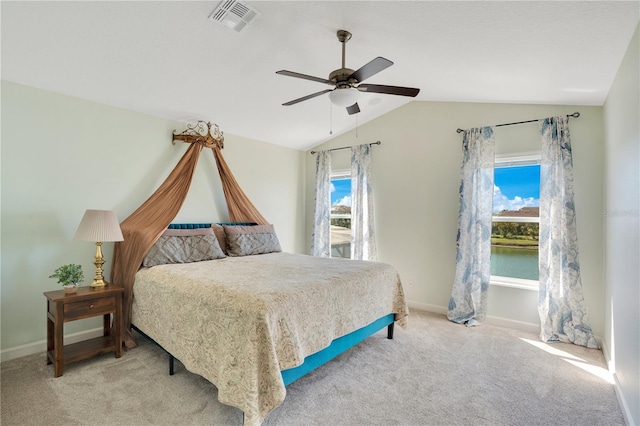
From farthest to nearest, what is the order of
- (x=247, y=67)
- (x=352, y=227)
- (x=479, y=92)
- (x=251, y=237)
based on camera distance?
(x=352, y=227) → (x=251, y=237) → (x=479, y=92) → (x=247, y=67)

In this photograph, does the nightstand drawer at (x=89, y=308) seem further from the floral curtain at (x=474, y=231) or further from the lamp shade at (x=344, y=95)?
the floral curtain at (x=474, y=231)

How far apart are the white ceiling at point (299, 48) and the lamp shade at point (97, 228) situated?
1.27 metres

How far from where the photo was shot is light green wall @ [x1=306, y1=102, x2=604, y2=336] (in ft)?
10.2

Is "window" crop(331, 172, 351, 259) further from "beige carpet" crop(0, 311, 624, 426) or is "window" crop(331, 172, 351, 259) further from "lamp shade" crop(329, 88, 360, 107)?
"lamp shade" crop(329, 88, 360, 107)

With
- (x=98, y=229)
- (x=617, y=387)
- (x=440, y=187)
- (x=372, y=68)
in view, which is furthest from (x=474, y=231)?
(x=98, y=229)

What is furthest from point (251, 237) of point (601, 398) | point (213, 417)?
point (601, 398)

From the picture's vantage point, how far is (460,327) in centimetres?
354

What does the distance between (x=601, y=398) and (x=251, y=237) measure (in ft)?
11.7

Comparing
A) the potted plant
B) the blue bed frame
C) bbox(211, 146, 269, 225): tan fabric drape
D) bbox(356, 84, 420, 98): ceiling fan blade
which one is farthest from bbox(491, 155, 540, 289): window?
the potted plant

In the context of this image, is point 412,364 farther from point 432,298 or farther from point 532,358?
point 432,298

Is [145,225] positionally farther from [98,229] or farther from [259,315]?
[259,315]

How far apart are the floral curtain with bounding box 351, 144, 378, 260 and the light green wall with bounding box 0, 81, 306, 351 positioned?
2.48 meters

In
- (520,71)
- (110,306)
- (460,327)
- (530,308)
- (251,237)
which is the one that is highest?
(520,71)

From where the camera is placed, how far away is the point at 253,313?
1774mm
